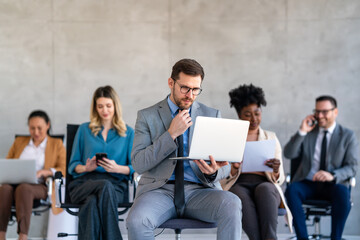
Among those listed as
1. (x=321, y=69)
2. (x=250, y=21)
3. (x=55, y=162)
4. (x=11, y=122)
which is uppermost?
(x=250, y=21)

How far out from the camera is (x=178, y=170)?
3344 mm

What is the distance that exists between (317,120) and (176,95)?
2.49 metres

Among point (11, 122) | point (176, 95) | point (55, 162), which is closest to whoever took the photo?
point (176, 95)

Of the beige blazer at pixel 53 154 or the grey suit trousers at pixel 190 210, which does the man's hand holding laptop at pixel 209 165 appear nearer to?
the grey suit trousers at pixel 190 210

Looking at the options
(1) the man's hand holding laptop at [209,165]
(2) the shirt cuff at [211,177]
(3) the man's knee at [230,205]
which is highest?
(1) the man's hand holding laptop at [209,165]

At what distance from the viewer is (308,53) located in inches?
236

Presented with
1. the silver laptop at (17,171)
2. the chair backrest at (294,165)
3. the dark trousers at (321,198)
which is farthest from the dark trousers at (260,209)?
the silver laptop at (17,171)

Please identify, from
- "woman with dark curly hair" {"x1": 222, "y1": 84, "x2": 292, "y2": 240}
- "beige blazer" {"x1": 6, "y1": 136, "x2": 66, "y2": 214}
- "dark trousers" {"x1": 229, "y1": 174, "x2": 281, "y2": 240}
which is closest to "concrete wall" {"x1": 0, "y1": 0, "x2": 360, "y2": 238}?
"beige blazer" {"x1": 6, "y1": 136, "x2": 66, "y2": 214}

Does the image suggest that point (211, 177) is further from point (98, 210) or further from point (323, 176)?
point (323, 176)

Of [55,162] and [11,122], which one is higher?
[11,122]

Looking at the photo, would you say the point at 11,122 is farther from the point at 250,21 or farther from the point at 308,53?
the point at 308,53

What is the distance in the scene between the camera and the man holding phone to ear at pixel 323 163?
5012mm

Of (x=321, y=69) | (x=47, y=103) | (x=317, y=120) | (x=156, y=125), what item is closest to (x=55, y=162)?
(x=47, y=103)

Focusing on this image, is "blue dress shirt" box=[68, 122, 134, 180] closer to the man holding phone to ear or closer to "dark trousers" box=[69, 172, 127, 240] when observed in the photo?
"dark trousers" box=[69, 172, 127, 240]
